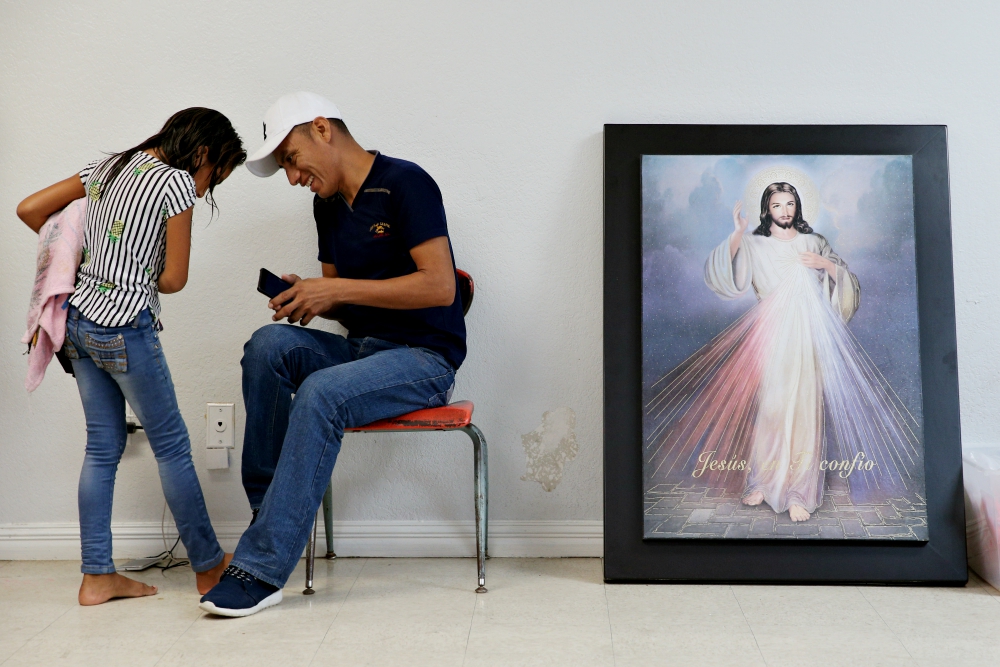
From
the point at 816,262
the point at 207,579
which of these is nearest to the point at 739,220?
the point at 816,262

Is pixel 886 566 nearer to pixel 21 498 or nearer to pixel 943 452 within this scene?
pixel 943 452

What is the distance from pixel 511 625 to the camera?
5.64 ft

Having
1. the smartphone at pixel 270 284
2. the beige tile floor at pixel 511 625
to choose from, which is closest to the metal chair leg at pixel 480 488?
the beige tile floor at pixel 511 625

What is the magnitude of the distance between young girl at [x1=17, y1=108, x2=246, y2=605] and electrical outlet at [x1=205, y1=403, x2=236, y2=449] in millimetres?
342

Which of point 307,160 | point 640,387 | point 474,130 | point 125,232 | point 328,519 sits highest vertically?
point 474,130

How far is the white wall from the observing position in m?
2.16

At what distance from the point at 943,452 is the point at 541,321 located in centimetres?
105

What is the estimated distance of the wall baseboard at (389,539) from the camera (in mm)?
2227

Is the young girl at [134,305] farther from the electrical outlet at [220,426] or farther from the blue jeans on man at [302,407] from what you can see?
the electrical outlet at [220,426]

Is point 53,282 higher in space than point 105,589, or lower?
higher

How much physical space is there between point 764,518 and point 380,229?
3.81 ft

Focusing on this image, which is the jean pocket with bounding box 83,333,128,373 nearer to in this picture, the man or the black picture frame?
the man

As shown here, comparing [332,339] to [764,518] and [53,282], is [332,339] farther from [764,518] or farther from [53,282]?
[764,518]

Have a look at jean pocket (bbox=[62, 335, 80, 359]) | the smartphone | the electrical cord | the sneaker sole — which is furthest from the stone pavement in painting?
jean pocket (bbox=[62, 335, 80, 359])
